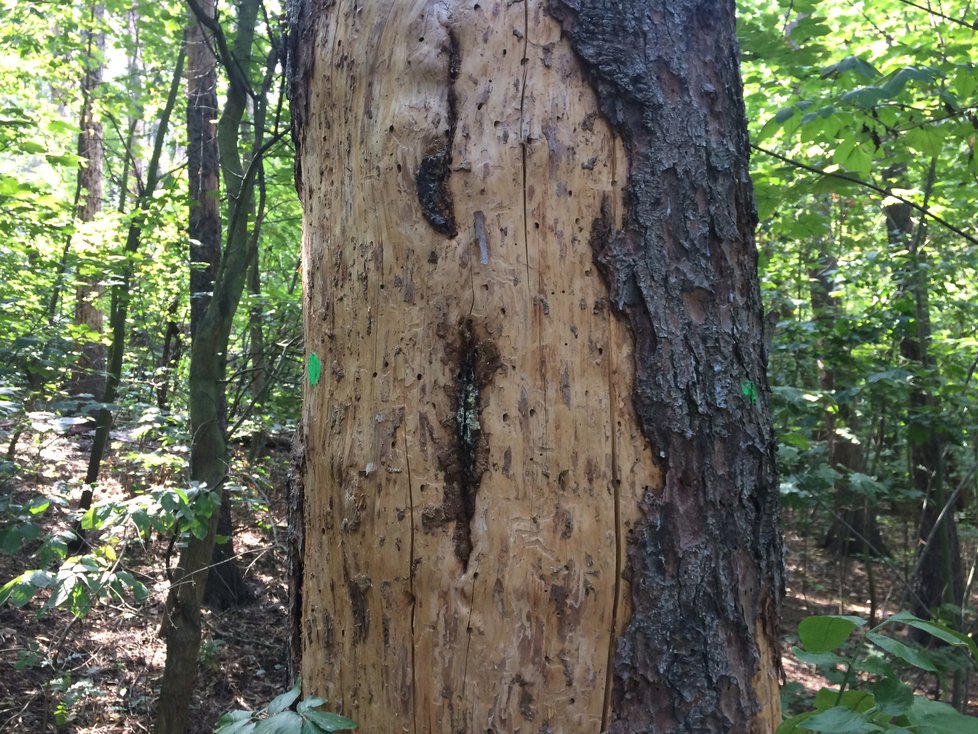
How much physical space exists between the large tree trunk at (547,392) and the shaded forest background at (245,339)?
1848 millimetres

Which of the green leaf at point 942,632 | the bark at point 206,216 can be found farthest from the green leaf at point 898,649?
the bark at point 206,216

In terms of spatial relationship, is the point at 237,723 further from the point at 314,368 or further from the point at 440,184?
the point at 440,184

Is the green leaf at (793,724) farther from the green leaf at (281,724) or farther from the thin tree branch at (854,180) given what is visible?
the thin tree branch at (854,180)

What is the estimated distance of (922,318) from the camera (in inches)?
207

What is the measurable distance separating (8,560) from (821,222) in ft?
21.4

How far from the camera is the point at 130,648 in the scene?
5609 mm

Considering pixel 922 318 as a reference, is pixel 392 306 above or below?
below

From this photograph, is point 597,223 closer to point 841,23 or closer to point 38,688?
point 38,688

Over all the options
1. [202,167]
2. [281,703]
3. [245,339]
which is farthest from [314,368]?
[202,167]

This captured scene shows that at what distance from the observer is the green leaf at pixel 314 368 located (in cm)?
134

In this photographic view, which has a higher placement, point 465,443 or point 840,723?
point 465,443

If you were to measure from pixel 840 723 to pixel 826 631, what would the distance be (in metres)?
0.17

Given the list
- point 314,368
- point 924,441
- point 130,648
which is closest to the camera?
point 314,368

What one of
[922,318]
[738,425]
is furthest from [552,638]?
[922,318]
